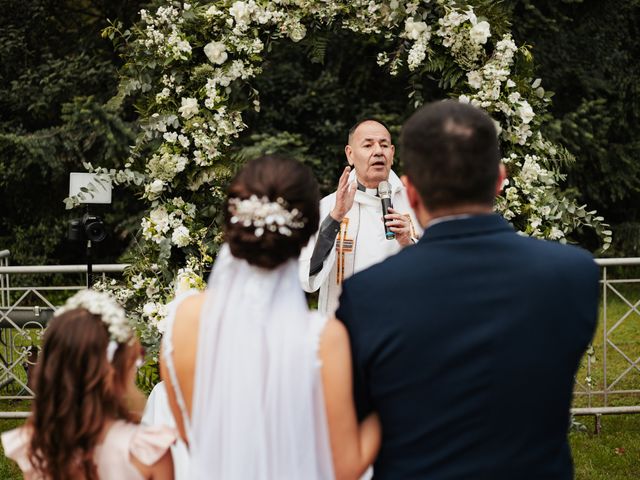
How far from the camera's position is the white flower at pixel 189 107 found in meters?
5.25

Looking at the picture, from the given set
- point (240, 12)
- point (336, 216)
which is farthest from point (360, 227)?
point (240, 12)

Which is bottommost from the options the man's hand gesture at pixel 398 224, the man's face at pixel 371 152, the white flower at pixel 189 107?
the man's hand gesture at pixel 398 224

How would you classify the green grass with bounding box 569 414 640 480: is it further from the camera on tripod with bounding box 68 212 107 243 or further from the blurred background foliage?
the blurred background foliage

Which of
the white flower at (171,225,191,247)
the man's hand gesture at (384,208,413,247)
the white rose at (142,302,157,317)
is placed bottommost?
the white rose at (142,302,157,317)

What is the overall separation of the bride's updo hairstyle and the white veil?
0.06m

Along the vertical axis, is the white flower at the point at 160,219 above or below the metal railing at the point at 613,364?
above

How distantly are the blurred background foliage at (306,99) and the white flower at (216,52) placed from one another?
658 centimetres

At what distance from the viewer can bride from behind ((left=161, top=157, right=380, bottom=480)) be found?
2062 mm

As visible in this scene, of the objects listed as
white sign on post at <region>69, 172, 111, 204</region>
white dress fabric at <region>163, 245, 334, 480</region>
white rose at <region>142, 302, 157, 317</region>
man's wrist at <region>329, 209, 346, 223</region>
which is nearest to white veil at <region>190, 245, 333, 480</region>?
white dress fabric at <region>163, 245, 334, 480</region>

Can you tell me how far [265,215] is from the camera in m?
2.09

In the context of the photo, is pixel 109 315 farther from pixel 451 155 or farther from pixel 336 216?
pixel 336 216

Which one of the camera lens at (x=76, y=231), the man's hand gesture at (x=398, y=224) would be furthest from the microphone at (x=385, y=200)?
the camera lens at (x=76, y=231)

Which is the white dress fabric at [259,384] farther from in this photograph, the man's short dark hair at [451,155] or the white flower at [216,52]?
the white flower at [216,52]

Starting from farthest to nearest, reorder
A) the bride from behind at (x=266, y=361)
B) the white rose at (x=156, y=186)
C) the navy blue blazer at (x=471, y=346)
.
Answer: the white rose at (x=156, y=186)
the bride from behind at (x=266, y=361)
the navy blue blazer at (x=471, y=346)
